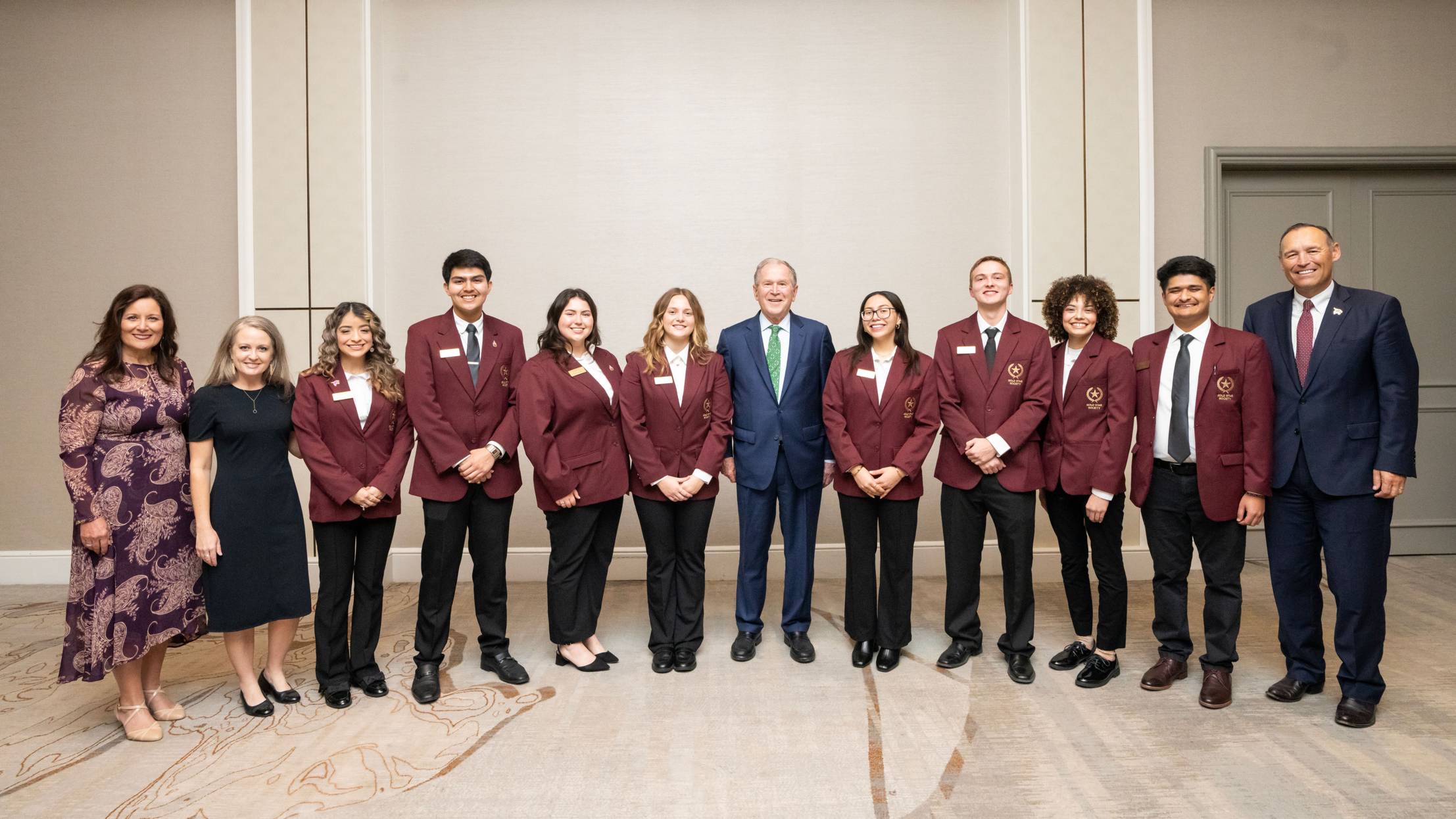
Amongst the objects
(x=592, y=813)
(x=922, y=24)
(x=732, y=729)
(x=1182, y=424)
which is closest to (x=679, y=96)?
(x=922, y=24)

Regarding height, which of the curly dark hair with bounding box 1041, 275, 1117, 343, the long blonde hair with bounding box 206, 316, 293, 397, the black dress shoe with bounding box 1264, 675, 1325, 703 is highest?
the curly dark hair with bounding box 1041, 275, 1117, 343

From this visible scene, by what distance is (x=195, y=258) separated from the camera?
4.65 m

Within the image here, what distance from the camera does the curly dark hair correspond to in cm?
293

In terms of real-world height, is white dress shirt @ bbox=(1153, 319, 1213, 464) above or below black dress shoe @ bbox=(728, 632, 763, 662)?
above

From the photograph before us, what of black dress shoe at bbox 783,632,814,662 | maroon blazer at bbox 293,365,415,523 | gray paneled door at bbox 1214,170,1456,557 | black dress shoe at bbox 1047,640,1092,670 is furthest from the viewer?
gray paneled door at bbox 1214,170,1456,557

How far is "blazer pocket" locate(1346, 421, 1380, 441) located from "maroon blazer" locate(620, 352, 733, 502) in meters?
2.22

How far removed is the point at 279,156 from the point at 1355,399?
17.6 feet

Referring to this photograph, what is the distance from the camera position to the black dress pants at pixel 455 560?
A: 2949 millimetres

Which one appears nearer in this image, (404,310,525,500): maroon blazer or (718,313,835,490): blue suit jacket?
(404,310,525,500): maroon blazer

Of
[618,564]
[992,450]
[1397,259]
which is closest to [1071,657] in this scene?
[992,450]

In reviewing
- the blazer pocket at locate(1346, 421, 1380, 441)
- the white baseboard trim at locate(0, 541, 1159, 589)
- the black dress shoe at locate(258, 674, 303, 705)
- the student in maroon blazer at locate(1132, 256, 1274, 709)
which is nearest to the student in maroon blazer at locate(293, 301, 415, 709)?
the black dress shoe at locate(258, 674, 303, 705)

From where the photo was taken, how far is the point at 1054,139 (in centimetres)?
456

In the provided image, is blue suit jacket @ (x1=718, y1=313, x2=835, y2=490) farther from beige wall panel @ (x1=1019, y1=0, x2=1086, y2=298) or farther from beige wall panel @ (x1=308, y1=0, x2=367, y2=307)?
beige wall panel @ (x1=308, y1=0, x2=367, y2=307)

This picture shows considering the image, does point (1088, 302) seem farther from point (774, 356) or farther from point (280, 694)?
point (280, 694)
